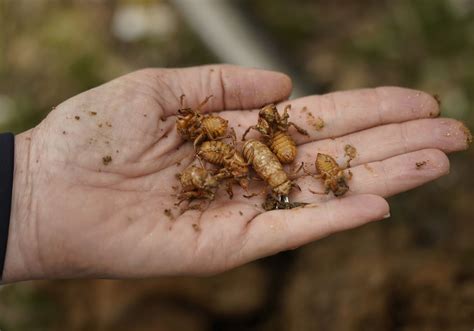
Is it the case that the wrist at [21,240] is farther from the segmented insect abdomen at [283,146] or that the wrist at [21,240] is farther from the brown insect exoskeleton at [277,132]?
the segmented insect abdomen at [283,146]

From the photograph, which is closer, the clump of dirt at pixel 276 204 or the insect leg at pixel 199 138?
the clump of dirt at pixel 276 204

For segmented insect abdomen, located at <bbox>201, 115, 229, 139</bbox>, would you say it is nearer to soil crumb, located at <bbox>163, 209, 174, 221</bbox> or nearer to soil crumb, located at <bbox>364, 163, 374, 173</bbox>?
soil crumb, located at <bbox>163, 209, 174, 221</bbox>

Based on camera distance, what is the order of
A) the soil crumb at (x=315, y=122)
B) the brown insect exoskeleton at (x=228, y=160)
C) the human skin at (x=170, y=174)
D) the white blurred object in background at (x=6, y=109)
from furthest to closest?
the white blurred object in background at (x=6, y=109), the soil crumb at (x=315, y=122), the brown insect exoskeleton at (x=228, y=160), the human skin at (x=170, y=174)

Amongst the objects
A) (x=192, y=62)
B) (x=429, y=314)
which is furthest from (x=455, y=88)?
(x=192, y=62)

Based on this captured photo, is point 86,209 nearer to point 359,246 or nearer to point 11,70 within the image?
point 359,246

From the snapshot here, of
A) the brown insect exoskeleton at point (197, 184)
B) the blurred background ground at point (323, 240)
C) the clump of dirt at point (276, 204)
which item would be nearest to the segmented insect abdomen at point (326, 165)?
the clump of dirt at point (276, 204)

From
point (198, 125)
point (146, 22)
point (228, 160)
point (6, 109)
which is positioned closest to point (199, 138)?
point (198, 125)
